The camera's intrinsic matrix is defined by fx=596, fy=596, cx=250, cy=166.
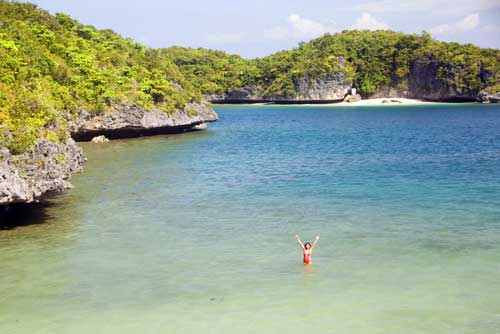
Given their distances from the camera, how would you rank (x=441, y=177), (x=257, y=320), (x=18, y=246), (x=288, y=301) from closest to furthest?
(x=257, y=320)
(x=288, y=301)
(x=18, y=246)
(x=441, y=177)

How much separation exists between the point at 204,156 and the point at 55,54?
20590 millimetres

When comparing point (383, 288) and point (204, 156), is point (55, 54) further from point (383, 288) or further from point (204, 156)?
point (383, 288)

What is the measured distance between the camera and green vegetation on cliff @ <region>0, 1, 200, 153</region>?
24.8 m

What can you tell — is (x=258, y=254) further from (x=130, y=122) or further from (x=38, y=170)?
(x=130, y=122)

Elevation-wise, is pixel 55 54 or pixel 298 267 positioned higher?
pixel 55 54

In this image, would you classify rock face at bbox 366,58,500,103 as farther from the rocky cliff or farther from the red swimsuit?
the red swimsuit

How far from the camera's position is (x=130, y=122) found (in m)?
61.3

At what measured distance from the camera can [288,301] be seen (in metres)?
16.5

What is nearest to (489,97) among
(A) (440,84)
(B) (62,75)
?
(A) (440,84)

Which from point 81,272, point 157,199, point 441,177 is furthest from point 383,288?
point 441,177

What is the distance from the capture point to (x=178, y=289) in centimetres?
1742

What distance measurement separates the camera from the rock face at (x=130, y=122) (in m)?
56.5

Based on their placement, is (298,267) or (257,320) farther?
(298,267)

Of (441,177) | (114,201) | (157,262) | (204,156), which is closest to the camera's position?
(157,262)
